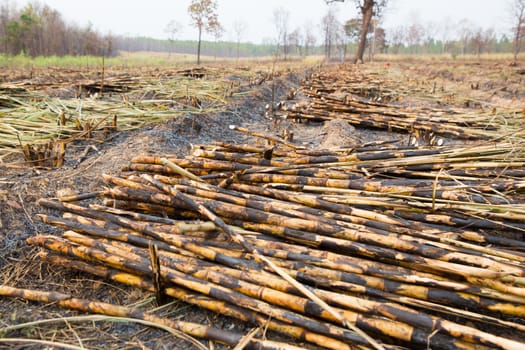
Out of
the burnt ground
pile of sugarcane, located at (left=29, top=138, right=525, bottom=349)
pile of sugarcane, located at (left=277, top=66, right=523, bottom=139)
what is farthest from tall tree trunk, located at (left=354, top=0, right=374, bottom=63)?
pile of sugarcane, located at (left=29, top=138, right=525, bottom=349)

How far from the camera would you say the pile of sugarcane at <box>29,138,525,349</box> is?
148cm

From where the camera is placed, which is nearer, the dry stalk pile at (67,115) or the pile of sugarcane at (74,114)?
the dry stalk pile at (67,115)

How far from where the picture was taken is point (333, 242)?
182 cm

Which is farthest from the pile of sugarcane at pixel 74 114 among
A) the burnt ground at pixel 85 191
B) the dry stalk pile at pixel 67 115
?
the burnt ground at pixel 85 191

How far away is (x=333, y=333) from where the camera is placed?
4.67ft

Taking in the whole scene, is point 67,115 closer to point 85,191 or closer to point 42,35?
point 85,191

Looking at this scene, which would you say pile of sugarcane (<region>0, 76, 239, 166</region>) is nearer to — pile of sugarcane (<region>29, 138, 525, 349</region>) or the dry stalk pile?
the dry stalk pile

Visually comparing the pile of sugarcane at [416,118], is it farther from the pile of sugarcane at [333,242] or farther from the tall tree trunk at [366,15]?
the tall tree trunk at [366,15]

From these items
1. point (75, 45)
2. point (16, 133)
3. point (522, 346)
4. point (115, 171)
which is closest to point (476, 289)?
point (522, 346)

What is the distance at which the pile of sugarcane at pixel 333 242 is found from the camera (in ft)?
4.87

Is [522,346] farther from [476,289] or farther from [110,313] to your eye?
[110,313]

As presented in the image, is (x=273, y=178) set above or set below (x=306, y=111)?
below

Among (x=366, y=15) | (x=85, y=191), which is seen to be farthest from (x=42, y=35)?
(x=85, y=191)

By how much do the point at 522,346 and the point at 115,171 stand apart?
343 cm
